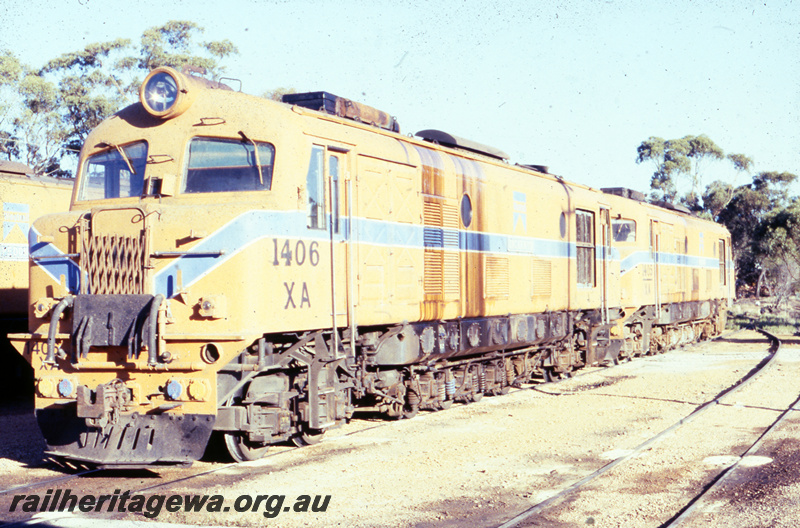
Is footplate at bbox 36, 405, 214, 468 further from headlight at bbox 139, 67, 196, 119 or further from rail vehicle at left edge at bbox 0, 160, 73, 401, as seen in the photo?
rail vehicle at left edge at bbox 0, 160, 73, 401

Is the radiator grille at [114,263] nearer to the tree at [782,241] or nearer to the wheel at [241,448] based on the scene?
the wheel at [241,448]

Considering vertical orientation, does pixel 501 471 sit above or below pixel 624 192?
below

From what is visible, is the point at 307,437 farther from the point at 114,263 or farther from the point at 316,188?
the point at 114,263

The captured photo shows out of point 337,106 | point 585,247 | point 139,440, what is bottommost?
point 139,440

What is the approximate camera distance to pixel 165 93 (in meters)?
8.55

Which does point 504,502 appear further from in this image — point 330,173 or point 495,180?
point 495,180

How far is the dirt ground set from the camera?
6816 millimetres

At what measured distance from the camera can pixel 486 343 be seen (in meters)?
12.7

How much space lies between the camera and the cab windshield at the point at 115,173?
8656 mm

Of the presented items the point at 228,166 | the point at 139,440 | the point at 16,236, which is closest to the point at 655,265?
the point at 16,236

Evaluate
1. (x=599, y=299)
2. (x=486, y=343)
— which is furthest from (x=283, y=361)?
(x=599, y=299)

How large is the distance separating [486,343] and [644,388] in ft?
13.6

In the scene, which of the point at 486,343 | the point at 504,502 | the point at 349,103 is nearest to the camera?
the point at 504,502
